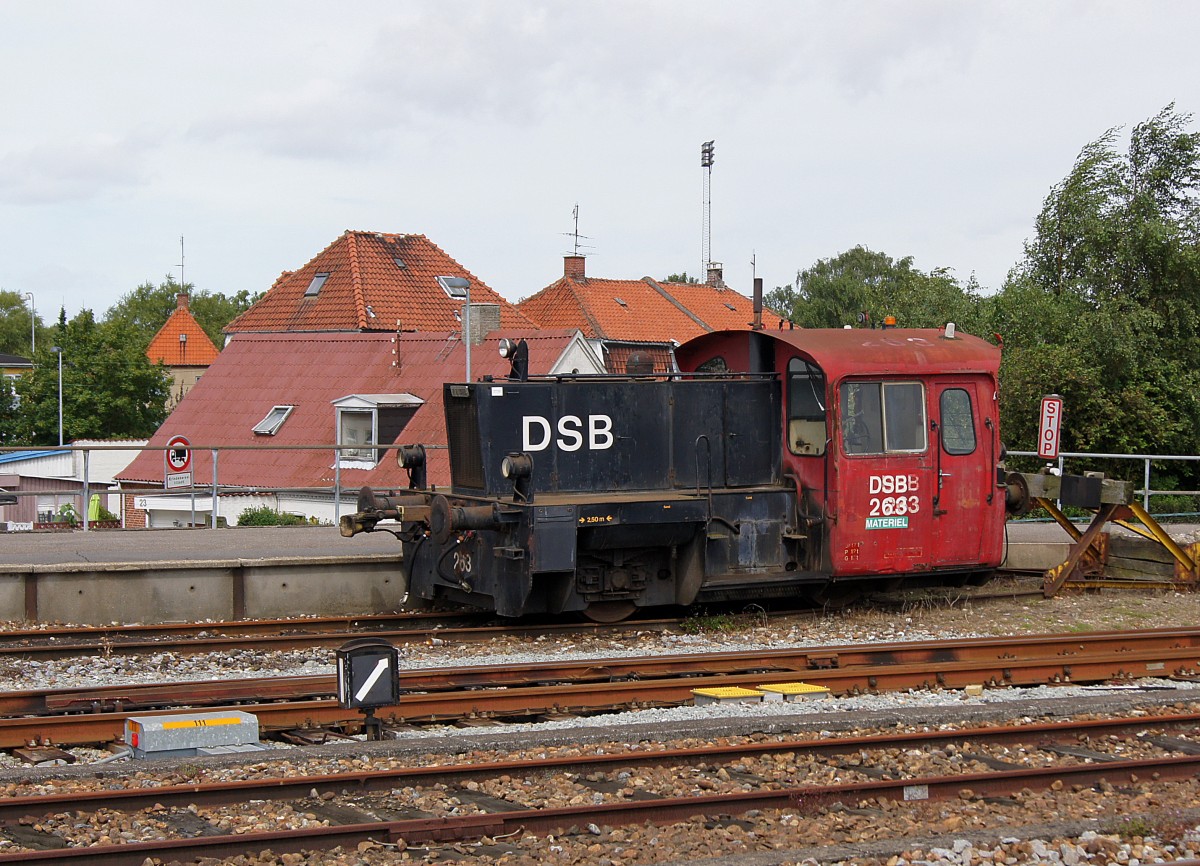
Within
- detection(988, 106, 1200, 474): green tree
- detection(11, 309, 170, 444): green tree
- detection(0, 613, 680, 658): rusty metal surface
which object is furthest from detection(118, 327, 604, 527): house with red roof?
detection(11, 309, 170, 444): green tree

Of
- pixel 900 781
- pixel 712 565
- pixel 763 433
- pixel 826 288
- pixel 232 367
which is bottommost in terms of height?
pixel 900 781

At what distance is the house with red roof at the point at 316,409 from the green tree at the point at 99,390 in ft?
85.8

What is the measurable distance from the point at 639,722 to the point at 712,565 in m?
3.87

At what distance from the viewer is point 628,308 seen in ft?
182

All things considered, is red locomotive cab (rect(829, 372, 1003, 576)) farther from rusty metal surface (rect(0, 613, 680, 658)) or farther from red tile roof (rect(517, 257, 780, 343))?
red tile roof (rect(517, 257, 780, 343))

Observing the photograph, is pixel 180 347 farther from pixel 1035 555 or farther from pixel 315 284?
pixel 1035 555

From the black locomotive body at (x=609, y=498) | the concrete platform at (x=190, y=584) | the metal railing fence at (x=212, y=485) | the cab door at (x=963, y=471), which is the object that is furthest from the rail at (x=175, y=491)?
the black locomotive body at (x=609, y=498)

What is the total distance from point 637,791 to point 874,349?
6449mm

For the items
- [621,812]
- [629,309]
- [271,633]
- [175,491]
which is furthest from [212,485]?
[629,309]

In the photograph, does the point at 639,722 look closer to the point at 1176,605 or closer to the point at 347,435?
the point at 1176,605

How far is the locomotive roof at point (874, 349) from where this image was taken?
39.3 feet

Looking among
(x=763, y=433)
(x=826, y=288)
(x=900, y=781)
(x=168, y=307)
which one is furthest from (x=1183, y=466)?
(x=168, y=307)

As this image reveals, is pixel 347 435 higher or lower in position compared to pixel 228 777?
higher

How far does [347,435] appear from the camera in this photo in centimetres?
3278
